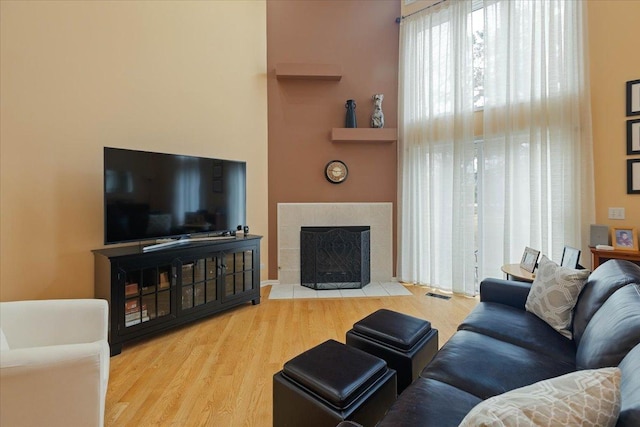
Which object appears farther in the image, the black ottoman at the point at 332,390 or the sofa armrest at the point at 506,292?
the sofa armrest at the point at 506,292

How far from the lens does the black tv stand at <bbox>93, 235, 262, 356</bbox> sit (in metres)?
2.39

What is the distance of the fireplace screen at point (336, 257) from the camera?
13.5ft

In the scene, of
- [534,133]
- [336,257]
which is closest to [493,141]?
[534,133]

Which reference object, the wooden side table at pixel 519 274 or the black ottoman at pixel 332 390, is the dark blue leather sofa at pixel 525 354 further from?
the wooden side table at pixel 519 274

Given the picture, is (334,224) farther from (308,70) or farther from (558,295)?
(558,295)

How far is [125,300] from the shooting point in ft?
7.97

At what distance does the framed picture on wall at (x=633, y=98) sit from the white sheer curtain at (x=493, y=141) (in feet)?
0.99

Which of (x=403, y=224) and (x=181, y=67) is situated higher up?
(x=181, y=67)

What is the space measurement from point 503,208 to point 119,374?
13.0ft

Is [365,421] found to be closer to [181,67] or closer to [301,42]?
[181,67]

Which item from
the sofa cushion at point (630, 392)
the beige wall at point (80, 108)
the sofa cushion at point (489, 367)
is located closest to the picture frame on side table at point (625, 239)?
the sofa cushion at point (489, 367)

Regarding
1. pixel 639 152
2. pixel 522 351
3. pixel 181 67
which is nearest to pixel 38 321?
pixel 522 351

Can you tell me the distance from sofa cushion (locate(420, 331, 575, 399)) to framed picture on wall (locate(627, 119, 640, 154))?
249 cm

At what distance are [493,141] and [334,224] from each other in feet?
7.36
